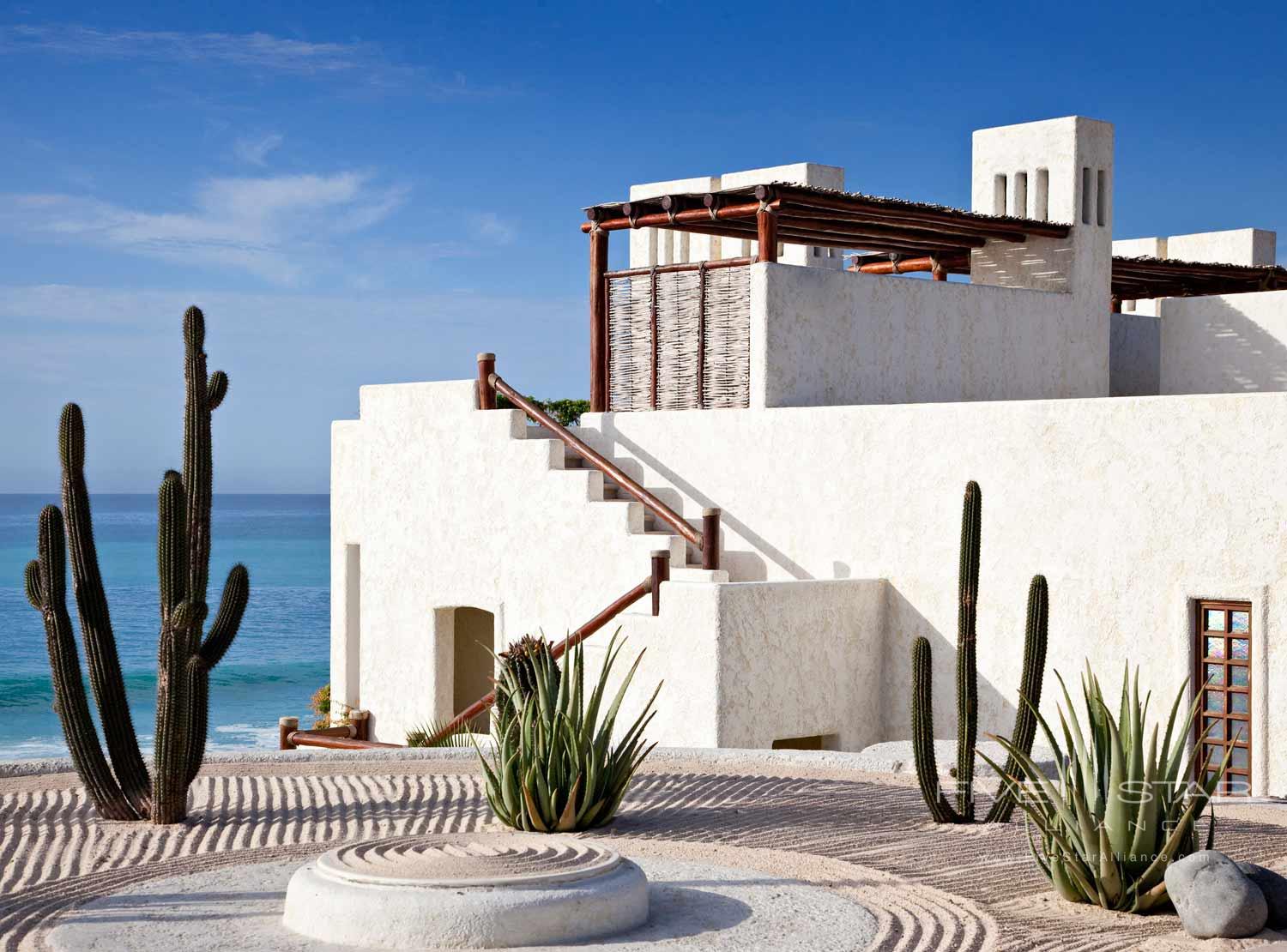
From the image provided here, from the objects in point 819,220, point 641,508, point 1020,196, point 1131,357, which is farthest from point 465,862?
point 1131,357

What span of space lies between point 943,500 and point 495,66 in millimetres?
46253

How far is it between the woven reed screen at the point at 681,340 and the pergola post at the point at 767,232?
1.09 feet

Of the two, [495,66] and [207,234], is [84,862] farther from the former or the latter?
[207,234]

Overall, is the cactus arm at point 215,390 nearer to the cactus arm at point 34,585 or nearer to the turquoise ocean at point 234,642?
the cactus arm at point 34,585

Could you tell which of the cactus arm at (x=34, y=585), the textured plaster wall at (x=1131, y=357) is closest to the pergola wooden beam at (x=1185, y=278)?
the textured plaster wall at (x=1131, y=357)

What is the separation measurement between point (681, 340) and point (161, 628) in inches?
372

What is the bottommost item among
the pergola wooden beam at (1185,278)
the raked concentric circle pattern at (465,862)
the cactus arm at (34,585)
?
the raked concentric circle pattern at (465,862)

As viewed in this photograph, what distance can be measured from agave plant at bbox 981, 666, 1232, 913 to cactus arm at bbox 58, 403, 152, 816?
502 centimetres

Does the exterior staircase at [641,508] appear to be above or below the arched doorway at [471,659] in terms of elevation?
above

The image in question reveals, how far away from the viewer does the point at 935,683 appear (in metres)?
14.4

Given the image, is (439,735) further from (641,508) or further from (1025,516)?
(1025,516)

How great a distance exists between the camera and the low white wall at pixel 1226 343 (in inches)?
741

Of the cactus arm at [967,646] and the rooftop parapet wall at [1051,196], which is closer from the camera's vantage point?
the cactus arm at [967,646]

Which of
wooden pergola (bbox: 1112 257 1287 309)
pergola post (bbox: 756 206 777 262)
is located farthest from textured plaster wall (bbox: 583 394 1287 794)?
wooden pergola (bbox: 1112 257 1287 309)
